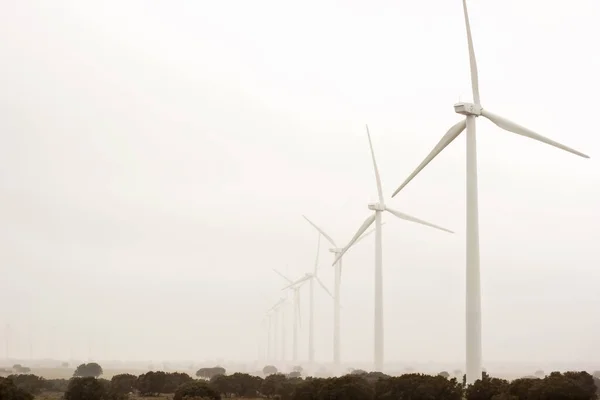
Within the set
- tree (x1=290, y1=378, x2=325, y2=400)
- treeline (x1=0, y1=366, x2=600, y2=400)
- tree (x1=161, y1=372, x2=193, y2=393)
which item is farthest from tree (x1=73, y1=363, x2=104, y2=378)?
tree (x1=290, y1=378, x2=325, y2=400)

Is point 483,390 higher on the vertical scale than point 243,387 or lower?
lower

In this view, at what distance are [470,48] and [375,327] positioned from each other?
3779 centimetres

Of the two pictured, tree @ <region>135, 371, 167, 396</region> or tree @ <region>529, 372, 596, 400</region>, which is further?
tree @ <region>135, 371, 167, 396</region>

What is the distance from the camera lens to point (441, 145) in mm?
71938

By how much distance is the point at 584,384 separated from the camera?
6184 centimetres

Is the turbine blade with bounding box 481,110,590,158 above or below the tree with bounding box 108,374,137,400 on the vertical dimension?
above

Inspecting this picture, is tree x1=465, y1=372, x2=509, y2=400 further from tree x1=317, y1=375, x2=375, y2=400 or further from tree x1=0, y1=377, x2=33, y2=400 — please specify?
tree x1=0, y1=377, x2=33, y2=400

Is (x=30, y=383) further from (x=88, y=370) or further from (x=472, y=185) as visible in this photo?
(x=88, y=370)

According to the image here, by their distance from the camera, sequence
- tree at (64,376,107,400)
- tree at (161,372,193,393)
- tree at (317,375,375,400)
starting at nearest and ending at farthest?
tree at (317,375,375,400) < tree at (64,376,107,400) < tree at (161,372,193,393)

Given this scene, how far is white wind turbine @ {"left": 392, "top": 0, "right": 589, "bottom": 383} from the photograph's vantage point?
201ft

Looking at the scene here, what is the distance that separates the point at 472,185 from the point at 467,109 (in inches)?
313

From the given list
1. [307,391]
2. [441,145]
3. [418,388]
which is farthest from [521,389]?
[441,145]

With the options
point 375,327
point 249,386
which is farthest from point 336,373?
point 249,386

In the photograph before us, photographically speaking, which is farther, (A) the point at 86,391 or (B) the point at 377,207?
(B) the point at 377,207
